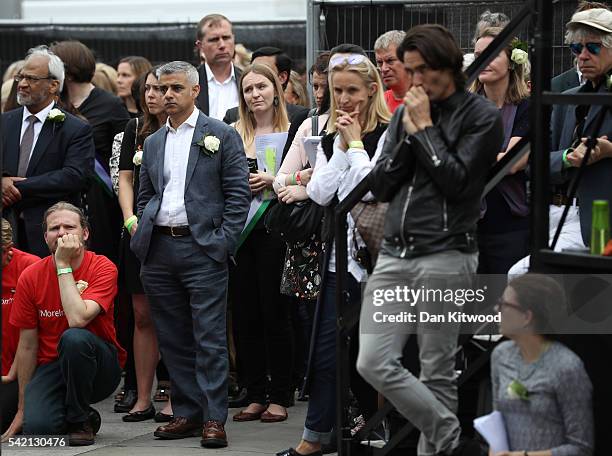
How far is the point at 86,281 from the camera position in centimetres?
779

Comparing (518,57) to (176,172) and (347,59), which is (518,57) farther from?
(176,172)

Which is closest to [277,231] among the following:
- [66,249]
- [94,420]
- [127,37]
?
[66,249]

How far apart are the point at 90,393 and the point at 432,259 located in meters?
2.96

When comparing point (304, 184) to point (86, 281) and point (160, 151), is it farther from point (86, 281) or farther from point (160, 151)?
point (86, 281)

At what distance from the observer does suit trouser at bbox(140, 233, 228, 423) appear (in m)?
7.49

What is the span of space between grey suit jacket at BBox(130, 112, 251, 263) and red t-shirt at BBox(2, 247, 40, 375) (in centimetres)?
98

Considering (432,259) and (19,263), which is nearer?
(432,259)

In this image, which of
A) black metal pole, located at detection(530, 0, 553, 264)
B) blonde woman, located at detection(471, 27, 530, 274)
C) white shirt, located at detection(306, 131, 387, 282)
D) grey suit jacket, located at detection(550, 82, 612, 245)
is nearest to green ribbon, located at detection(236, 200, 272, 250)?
white shirt, located at detection(306, 131, 387, 282)

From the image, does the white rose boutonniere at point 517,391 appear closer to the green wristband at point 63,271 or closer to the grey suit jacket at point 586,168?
the grey suit jacket at point 586,168

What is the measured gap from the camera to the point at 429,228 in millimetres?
5461

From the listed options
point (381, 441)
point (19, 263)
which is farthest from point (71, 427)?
point (381, 441)

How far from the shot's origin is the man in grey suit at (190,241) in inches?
295

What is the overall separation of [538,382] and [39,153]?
182 inches

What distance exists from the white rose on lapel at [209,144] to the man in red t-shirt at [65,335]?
2.99ft
